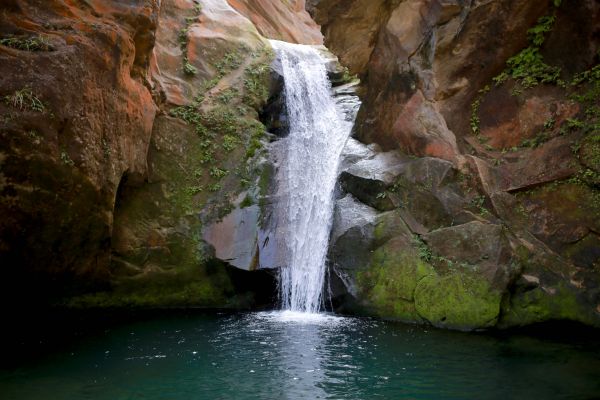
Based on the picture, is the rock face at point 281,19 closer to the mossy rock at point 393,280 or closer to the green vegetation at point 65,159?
the green vegetation at point 65,159

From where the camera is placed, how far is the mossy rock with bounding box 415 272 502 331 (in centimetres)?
848

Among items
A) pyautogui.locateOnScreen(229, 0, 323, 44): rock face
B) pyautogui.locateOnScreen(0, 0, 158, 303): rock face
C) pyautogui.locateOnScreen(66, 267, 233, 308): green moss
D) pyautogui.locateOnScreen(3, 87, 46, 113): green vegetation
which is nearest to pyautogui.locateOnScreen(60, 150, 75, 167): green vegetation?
pyautogui.locateOnScreen(0, 0, 158, 303): rock face

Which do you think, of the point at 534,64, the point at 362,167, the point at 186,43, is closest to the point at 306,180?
the point at 362,167

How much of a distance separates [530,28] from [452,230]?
4.49 m

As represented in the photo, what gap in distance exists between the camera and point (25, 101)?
7.39 m

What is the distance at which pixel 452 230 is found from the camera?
9406 millimetres

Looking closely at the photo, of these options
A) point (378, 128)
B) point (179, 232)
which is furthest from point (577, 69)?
point (179, 232)

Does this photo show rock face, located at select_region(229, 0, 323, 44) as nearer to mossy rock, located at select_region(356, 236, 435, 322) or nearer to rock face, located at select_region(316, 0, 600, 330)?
rock face, located at select_region(316, 0, 600, 330)

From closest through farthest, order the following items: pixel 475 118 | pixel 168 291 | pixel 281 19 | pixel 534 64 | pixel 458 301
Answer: pixel 458 301 → pixel 534 64 → pixel 475 118 → pixel 168 291 → pixel 281 19

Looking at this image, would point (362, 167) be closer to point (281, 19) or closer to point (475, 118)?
point (475, 118)

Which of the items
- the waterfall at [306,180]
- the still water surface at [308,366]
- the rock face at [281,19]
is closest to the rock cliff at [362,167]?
the waterfall at [306,180]

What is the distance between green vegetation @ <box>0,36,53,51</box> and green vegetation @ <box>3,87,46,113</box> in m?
0.77

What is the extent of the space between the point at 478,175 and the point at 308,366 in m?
5.54

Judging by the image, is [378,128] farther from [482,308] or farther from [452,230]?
[482,308]
